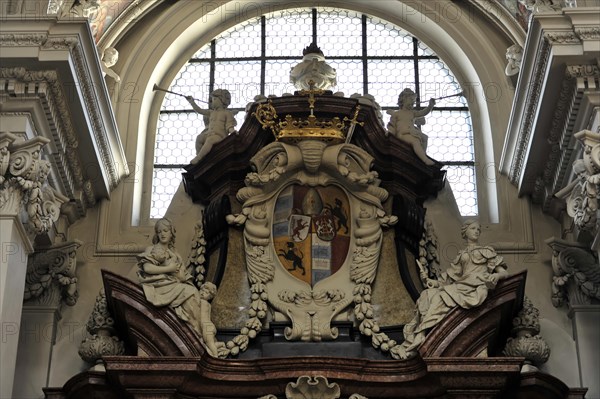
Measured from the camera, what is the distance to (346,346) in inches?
494

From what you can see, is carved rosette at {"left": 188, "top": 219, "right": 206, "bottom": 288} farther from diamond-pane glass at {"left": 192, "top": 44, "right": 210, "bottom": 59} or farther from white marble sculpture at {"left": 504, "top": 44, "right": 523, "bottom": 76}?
white marble sculpture at {"left": 504, "top": 44, "right": 523, "bottom": 76}

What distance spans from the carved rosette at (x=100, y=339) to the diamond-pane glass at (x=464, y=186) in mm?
4152

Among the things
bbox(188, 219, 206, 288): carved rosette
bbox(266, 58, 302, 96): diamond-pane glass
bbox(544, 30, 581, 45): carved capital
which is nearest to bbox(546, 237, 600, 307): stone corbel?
bbox(544, 30, 581, 45): carved capital

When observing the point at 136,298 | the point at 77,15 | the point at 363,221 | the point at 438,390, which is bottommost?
the point at 438,390

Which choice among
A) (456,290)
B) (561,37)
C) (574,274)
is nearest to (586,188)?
(561,37)

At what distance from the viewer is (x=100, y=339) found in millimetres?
12828

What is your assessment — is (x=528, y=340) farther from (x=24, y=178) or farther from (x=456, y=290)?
(x=24, y=178)

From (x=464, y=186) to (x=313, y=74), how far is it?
7.33 feet

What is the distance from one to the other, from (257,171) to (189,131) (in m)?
2.48

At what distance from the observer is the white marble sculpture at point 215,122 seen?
1394 centimetres

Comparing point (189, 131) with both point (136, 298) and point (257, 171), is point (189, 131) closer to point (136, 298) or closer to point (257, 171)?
point (257, 171)

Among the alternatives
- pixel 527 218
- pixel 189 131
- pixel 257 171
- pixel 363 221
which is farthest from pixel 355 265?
pixel 189 131

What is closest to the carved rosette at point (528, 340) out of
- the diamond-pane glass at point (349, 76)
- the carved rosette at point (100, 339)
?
the carved rosette at point (100, 339)

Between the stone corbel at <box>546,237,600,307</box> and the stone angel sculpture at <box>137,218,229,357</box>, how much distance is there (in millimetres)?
3452
